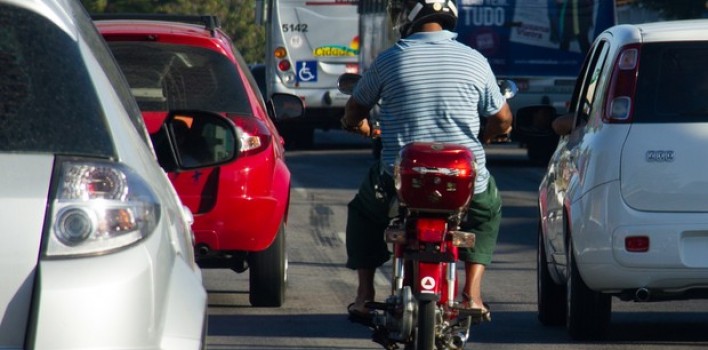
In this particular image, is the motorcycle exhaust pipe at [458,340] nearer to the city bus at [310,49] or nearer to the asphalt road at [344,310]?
the asphalt road at [344,310]

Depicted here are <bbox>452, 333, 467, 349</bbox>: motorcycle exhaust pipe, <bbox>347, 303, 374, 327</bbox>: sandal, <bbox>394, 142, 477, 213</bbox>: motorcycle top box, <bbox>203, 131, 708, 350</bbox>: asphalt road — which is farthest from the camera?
<bbox>203, 131, 708, 350</bbox>: asphalt road

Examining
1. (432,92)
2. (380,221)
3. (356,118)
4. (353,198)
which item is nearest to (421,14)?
(432,92)

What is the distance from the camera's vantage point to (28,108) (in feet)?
12.7

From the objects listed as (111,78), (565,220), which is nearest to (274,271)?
(565,220)

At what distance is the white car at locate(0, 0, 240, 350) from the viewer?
3740 millimetres

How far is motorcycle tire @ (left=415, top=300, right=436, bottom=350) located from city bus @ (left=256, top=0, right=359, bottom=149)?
2319 centimetres

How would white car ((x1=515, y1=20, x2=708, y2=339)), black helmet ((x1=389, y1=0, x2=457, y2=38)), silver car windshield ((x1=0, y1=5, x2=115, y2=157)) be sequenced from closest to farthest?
silver car windshield ((x1=0, y1=5, x2=115, y2=157))
black helmet ((x1=389, y1=0, x2=457, y2=38))
white car ((x1=515, y1=20, x2=708, y2=339))

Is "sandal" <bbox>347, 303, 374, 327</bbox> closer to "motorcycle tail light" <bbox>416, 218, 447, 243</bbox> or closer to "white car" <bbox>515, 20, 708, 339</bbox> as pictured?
"motorcycle tail light" <bbox>416, 218, 447, 243</bbox>

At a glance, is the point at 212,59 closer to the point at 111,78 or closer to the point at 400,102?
the point at 400,102

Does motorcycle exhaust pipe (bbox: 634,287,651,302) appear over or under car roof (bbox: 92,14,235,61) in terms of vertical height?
under

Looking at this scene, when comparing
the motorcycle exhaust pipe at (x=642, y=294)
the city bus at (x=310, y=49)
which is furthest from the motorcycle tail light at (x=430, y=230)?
the city bus at (x=310, y=49)

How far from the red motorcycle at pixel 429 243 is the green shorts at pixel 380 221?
0.72ft

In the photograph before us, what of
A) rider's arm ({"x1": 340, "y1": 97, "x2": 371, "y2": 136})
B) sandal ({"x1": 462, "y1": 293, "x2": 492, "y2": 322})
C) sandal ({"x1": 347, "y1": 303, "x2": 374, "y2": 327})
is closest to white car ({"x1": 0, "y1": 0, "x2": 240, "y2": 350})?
sandal ({"x1": 462, "y1": 293, "x2": 492, "y2": 322})

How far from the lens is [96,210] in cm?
381
